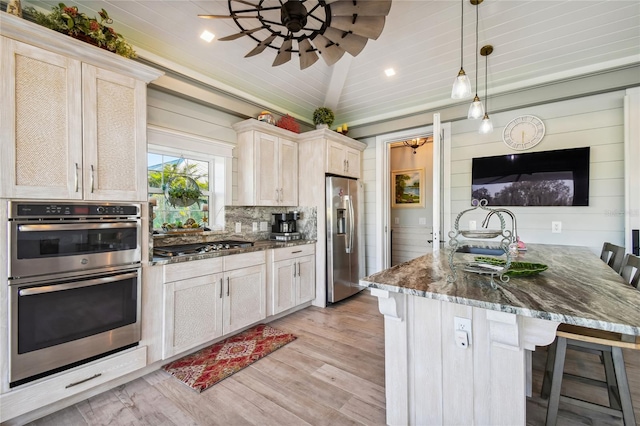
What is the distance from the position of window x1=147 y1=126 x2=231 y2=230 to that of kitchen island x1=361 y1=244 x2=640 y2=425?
7.60 ft

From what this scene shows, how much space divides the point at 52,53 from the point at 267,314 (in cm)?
279

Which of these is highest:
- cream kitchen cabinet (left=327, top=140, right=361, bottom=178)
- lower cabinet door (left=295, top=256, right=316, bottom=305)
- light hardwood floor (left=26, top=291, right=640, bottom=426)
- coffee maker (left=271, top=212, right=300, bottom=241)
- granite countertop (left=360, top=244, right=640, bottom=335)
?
cream kitchen cabinet (left=327, top=140, right=361, bottom=178)

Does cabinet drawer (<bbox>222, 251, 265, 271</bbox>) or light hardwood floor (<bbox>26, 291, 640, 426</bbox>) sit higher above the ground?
cabinet drawer (<bbox>222, 251, 265, 271</bbox>)

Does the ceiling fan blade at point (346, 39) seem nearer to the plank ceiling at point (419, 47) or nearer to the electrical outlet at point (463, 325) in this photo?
the plank ceiling at point (419, 47)

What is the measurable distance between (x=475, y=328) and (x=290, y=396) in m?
1.35

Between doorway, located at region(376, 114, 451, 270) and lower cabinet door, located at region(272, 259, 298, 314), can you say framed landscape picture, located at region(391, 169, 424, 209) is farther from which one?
lower cabinet door, located at region(272, 259, 298, 314)

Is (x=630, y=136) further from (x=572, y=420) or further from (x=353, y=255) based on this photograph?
(x=353, y=255)

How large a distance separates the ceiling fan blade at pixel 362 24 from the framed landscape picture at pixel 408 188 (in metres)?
3.79

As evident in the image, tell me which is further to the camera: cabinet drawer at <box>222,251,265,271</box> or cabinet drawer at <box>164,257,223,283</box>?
cabinet drawer at <box>222,251,265,271</box>

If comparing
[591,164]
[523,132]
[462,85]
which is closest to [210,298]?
[462,85]

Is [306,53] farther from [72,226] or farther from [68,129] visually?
[72,226]

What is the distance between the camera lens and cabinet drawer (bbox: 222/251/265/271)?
2705 millimetres

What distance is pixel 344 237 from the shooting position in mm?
3955

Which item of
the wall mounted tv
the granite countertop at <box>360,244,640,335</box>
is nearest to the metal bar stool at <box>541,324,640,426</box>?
the granite countertop at <box>360,244,640,335</box>
